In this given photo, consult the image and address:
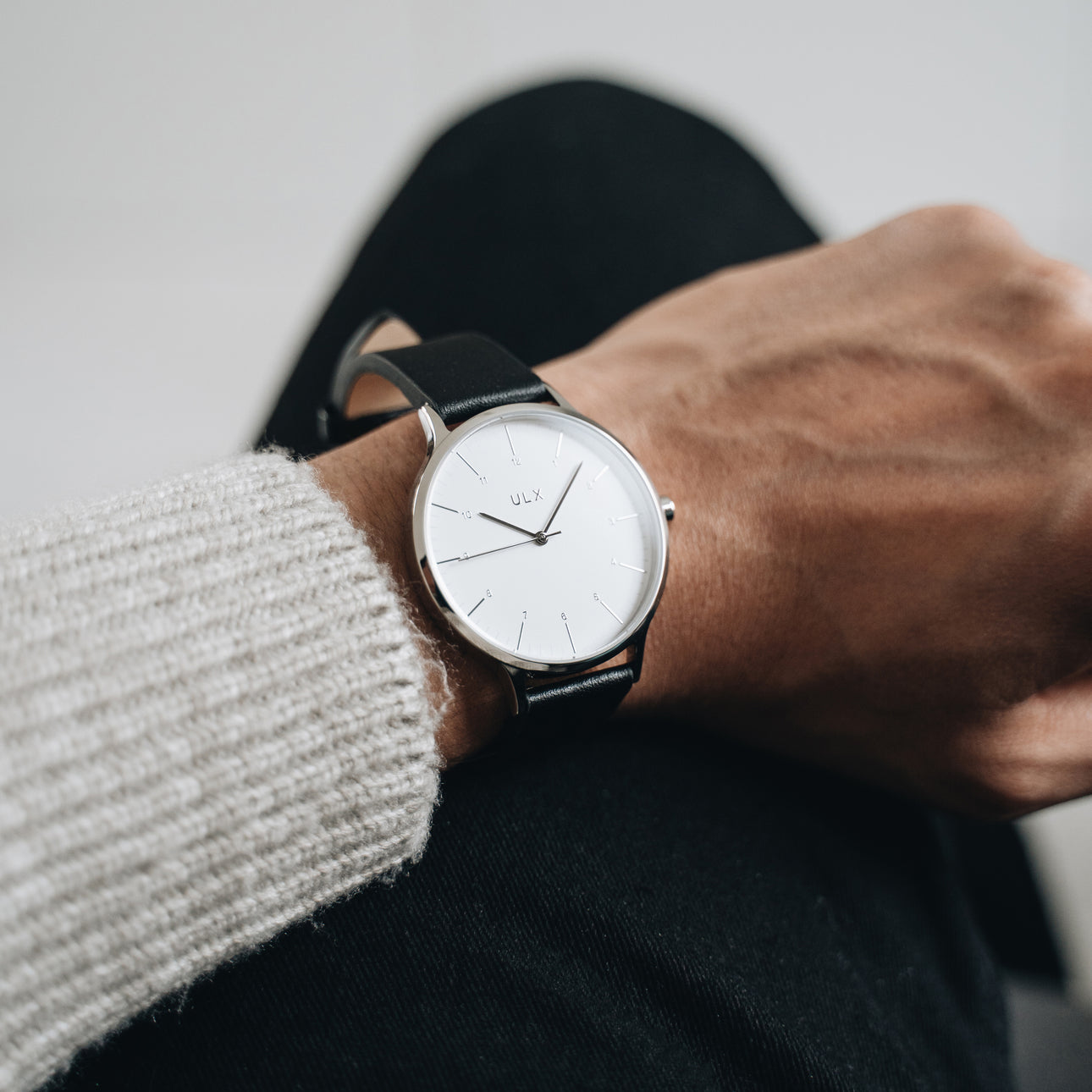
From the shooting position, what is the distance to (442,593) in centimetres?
52

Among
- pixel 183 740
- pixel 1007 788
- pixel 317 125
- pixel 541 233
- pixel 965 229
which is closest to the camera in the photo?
pixel 183 740

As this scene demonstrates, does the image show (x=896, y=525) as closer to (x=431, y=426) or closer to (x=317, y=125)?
(x=431, y=426)

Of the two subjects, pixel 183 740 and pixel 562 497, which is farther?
pixel 562 497

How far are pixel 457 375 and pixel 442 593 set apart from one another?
0.57 ft

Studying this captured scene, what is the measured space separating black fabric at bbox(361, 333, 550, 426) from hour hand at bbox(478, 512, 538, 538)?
7cm

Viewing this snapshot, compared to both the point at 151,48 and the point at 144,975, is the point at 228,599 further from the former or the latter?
the point at 151,48

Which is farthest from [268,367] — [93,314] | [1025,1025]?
[1025,1025]

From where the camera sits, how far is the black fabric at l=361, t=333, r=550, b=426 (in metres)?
0.58

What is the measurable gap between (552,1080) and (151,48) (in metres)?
2.00

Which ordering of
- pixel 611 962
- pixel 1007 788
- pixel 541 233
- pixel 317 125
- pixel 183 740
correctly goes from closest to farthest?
pixel 183 740, pixel 611 962, pixel 1007 788, pixel 541 233, pixel 317 125

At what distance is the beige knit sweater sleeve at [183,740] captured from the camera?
15.7 inches

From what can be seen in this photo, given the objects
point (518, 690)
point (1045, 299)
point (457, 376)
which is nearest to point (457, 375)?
point (457, 376)

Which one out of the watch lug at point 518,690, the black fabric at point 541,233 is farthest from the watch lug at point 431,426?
the black fabric at point 541,233

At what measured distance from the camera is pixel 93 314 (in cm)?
174
